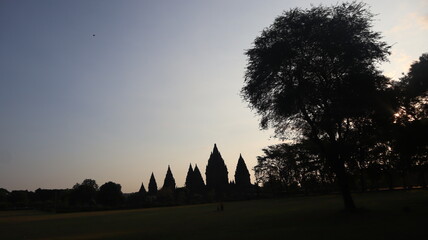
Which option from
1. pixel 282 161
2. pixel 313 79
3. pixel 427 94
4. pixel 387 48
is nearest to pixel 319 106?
pixel 313 79

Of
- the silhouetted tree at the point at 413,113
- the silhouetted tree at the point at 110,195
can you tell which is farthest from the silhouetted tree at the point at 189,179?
the silhouetted tree at the point at 413,113

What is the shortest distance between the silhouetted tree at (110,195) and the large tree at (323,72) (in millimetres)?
86783

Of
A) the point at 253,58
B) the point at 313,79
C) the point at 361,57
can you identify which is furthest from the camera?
the point at 253,58

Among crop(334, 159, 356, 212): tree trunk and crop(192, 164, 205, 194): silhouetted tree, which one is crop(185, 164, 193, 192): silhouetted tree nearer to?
crop(192, 164, 205, 194): silhouetted tree

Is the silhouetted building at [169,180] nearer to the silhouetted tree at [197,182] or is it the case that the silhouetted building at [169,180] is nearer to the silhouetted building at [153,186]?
the silhouetted building at [153,186]

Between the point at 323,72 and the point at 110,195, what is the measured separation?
301ft

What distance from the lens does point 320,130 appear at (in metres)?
28.3

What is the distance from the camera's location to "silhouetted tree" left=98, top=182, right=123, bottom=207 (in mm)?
102188

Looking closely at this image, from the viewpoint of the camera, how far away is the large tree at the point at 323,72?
82.6 ft

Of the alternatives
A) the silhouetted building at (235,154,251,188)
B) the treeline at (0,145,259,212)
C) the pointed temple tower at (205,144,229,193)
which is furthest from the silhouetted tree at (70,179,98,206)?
Answer: the silhouetted building at (235,154,251,188)

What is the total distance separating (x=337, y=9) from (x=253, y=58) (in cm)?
822

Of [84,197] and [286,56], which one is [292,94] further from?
[84,197]

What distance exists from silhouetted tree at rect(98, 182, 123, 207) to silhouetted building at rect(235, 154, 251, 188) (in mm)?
41759

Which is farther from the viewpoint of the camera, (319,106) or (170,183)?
(170,183)
